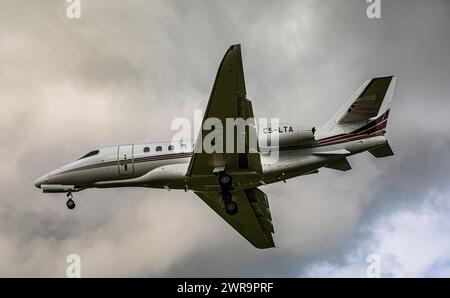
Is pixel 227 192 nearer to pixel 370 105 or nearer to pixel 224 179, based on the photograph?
pixel 224 179

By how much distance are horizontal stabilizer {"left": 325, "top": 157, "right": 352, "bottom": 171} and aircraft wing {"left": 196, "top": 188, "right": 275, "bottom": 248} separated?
385cm

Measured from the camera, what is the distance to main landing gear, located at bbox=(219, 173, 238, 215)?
2703cm

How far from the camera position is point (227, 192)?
1089 inches

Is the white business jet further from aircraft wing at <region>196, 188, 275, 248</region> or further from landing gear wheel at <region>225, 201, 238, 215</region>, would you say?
aircraft wing at <region>196, 188, 275, 248</region>

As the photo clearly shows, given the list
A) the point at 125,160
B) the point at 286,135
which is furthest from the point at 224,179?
the point at 125,160

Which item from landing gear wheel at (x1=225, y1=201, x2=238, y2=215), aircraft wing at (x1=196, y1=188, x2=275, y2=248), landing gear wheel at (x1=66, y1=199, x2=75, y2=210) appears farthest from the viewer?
aircraft wing at (x1=196, y1=188, x2=275, y2=248)

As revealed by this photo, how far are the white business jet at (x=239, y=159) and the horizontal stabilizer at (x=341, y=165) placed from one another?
3 cm

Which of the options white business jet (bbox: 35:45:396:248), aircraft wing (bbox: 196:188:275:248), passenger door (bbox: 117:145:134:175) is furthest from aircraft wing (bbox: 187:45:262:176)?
aircraft wing (bbox: 196:188:275:248)

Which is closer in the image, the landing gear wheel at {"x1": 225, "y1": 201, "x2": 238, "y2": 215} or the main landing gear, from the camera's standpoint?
the main landing gear
